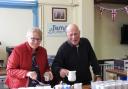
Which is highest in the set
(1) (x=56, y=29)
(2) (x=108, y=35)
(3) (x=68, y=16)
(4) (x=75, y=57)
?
(3) (x=68, y=16)

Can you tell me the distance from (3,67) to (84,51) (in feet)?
6.94

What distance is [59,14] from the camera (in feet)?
17.5

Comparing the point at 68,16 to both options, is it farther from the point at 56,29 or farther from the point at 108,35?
the point at 108,35

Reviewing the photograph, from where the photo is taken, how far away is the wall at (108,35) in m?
5.86

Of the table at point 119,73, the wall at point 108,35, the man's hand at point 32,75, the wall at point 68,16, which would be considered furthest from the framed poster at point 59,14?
the man's hand at point 32,75

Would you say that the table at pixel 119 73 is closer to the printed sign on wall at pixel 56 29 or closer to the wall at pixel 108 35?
the wall at pixel 108 35

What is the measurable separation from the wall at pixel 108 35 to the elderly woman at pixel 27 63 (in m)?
3.22

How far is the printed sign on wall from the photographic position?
17.5ft

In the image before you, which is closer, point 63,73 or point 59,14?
point 63,73

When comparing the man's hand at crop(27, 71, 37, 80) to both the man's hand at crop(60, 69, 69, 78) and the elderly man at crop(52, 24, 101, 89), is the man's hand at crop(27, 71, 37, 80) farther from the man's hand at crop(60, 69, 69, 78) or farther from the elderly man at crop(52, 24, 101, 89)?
the elderly man at crop(52, 24, 101, 89)

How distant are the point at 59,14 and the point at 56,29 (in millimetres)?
313

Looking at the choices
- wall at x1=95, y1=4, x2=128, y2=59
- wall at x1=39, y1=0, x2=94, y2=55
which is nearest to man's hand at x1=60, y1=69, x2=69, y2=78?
wall at x1=39, y1=0, x2=94, y2=55

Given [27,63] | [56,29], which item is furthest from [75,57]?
[56,29]

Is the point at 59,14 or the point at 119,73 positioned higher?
the point at 59,14
